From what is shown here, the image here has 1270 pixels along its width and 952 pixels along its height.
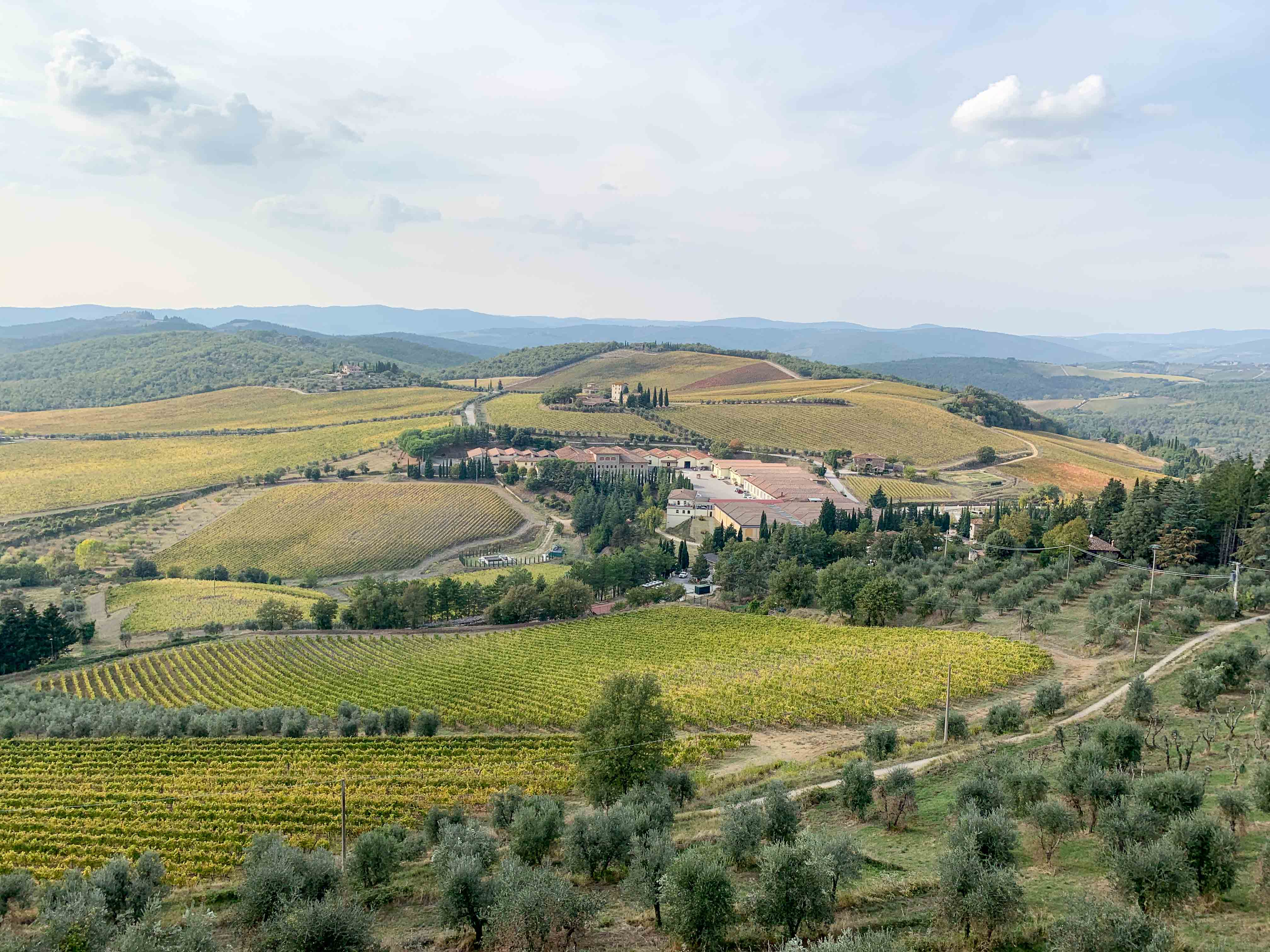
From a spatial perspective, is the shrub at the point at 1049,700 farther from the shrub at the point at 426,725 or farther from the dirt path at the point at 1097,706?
the shrub at the point at 426,725

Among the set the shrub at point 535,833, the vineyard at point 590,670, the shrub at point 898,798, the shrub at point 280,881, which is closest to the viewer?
the shrub at point 280,881

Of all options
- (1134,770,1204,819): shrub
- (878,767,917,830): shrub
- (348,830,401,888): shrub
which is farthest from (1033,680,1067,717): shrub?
(348,830,401,888): shrub

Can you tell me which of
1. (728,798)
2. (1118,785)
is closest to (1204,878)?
(1118,785)

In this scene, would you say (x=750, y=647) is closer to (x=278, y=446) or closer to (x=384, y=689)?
(x=384, y=689)

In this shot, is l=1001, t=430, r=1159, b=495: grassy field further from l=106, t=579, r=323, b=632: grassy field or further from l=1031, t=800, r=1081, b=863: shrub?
l=1031, t=800, r=1081, b=863: shrub

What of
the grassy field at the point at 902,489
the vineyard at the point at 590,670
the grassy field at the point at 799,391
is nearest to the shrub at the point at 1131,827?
the vineyard at the point at 590,670

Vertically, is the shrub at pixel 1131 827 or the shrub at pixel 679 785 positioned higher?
the shrub at pixel 1131 827

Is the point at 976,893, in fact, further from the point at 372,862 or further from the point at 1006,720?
the point at 1006,720
